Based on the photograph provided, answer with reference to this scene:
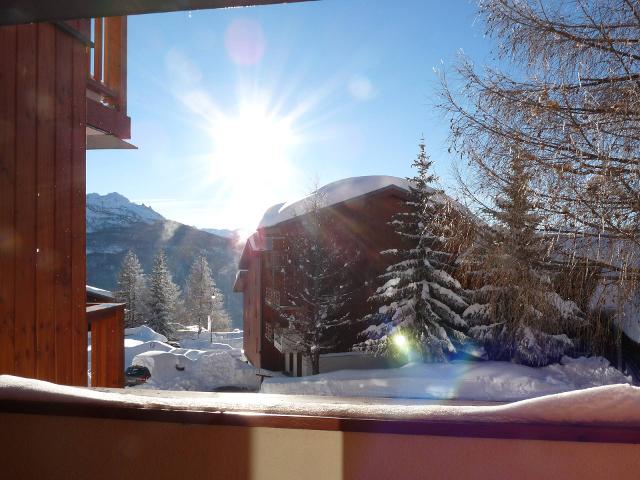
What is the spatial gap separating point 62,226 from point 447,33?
398 centimetres

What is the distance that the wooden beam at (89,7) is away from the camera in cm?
146

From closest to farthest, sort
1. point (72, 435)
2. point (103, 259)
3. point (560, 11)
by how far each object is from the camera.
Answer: point (72, 435), point (560, 11), point (103, 259)

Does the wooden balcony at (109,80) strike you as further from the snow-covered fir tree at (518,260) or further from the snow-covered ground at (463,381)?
the snow-covered ground at (463,381)

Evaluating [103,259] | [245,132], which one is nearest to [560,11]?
[245,132]

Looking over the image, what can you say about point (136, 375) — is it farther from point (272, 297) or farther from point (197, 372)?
point (272, 297)

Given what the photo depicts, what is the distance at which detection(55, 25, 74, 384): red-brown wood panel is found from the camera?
2.87 meters

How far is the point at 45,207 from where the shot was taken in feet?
8.98

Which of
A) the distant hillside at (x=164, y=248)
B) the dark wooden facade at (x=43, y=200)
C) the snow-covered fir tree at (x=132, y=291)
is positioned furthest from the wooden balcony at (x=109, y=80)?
the distant hillside at (x=164, y=248)

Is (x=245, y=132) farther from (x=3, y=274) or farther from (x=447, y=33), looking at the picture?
(x=3, y=274)

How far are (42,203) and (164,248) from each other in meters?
63.7

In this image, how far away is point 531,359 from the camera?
9961mm

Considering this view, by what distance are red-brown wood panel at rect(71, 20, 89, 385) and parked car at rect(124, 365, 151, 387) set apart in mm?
10783

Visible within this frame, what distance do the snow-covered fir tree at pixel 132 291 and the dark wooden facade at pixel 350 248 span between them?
1700 cm

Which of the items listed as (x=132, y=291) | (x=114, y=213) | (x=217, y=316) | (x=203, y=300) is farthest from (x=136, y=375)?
(x=114, y=213)
